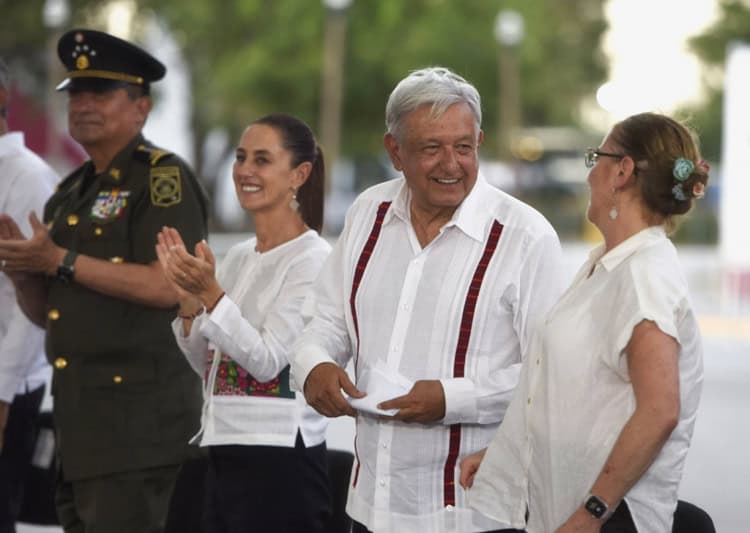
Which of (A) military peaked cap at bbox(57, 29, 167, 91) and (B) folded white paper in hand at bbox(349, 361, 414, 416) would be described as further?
(A) military peaked cap at bbox(57, 29, 167, 91)

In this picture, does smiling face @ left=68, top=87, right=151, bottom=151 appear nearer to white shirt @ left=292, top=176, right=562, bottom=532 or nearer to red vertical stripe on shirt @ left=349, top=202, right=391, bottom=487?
red vertical stripe on shirt @ left=349, top=202, right=391, bottom=487

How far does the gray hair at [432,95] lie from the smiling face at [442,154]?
17 mm

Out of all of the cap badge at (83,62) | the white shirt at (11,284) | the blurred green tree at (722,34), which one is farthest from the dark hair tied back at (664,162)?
the blurred green tree at (722,34)

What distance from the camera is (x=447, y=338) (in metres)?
3.78

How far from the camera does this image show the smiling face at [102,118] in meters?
5.15

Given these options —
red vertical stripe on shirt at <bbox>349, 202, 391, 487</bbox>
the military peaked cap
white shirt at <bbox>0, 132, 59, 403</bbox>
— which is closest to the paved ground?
white shirt at <bbox>0, 132, 59, 403</bbox>

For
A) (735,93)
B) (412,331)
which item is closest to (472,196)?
(412,331)

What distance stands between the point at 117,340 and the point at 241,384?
0.61 m

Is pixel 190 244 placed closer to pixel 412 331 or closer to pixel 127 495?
pixel 127 495

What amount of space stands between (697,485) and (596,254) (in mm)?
6346

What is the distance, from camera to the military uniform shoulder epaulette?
5.09 metres

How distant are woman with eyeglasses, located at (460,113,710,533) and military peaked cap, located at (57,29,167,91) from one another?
86.4 inches

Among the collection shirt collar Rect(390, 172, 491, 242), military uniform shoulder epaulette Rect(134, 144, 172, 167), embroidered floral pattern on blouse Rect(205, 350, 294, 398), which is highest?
military uniform shoulder epaulette Rect(134, 144, 172, 167)

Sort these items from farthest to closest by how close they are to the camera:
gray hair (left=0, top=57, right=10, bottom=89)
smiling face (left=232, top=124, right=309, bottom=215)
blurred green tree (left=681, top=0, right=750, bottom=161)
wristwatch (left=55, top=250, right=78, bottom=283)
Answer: blurred green tree (left=681, top=0, right=750, bottom=161) → gray hair (left=0, top=57, right=10, bottom=89) → wristwatch (left=55, top=250, right=78, bottom=283) → smiling face (left=232, top=124, right=309, bottom=215)
